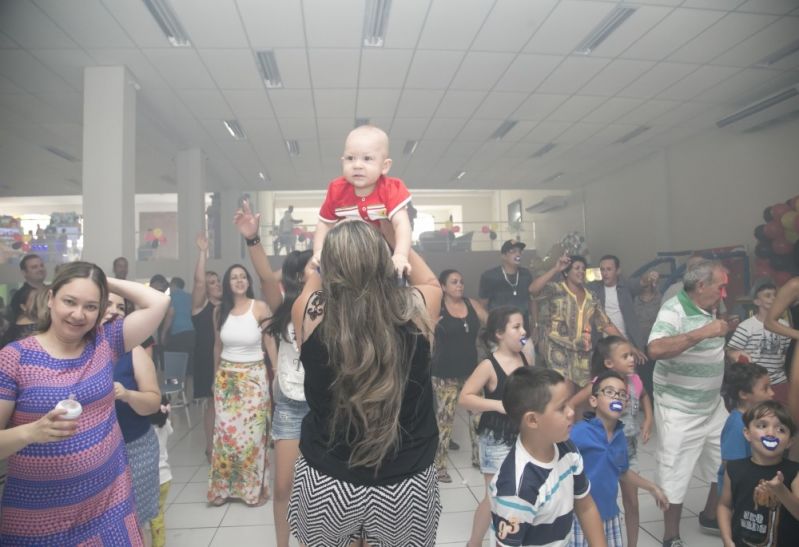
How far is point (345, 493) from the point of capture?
46.1 inches

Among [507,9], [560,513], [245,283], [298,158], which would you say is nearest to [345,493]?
[560,513]

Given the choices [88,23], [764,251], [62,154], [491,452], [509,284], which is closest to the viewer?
[491,452]

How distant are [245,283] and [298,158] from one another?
562cm

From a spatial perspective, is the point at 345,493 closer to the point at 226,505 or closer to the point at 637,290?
the point at 226,505

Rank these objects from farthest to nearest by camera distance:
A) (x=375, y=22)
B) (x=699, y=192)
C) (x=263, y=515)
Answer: (x=699, y=192), (x=375, y=22), (x=263, y=515)

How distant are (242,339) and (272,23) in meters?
2.94

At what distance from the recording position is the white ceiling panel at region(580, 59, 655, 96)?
17.6 feet

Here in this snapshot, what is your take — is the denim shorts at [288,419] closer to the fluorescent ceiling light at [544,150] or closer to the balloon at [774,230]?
the balloon at [774,230]

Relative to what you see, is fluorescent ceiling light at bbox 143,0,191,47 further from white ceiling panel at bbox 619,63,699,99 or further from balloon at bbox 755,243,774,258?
balloon at bbox 755,243,774,258

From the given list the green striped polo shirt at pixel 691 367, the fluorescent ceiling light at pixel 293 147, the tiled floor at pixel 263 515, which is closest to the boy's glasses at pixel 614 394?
the green striped polo shirt at pixel 691 367

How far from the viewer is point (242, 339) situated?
11.1 feet

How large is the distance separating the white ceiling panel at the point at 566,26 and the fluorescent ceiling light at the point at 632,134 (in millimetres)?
3095

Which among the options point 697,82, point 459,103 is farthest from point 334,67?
point 697,82

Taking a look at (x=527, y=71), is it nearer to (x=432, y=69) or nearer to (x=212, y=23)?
(x=432, y=69)
